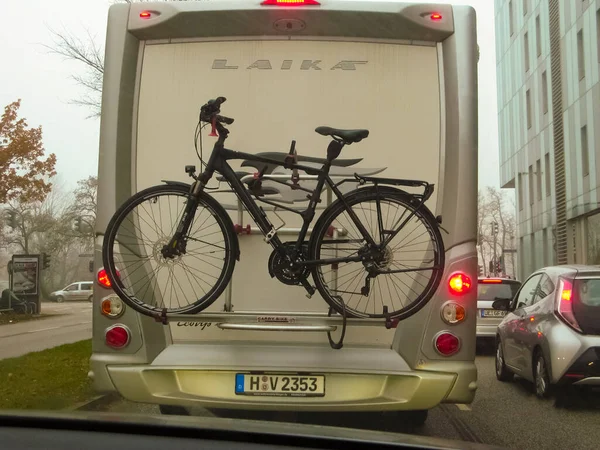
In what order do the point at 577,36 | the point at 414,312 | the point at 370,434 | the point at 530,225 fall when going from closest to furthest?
1. the point at 370,434
2. the point at 414,312
3. the point at 577,36
4. the point at 530,225

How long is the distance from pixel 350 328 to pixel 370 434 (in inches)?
99.0

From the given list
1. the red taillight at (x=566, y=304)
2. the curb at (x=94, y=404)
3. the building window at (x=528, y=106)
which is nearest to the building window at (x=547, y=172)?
the building window at (x=528, y=106)

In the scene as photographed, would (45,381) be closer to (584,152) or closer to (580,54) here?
(584,152)

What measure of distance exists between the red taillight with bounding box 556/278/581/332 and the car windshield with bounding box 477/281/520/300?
19.4ft

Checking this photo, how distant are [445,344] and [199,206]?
1729 millimetres

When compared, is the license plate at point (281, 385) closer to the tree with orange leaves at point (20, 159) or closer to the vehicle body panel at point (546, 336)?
the vehicle body panel at point (546, 336)

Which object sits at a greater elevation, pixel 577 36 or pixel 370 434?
pixel 577 36

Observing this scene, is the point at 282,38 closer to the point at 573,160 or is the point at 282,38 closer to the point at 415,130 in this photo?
the point at 415,130

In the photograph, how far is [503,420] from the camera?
7.26 m

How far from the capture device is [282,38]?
5109 millimetres

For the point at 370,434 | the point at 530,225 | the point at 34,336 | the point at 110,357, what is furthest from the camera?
the point at 530,225

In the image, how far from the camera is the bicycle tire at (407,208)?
4500 millimetres

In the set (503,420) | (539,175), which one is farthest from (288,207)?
(539,175)

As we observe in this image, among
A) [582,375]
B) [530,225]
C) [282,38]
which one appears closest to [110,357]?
[282,38]
